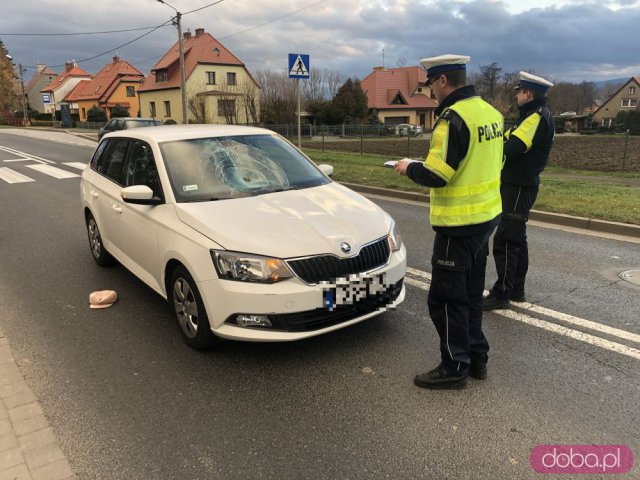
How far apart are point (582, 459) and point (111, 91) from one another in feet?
243

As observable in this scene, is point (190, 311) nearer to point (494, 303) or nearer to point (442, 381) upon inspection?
point (442, 381)

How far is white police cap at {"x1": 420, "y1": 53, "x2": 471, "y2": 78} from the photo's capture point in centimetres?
296

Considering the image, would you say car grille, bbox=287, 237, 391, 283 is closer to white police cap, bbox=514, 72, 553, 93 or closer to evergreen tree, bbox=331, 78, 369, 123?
white police cap, bbox=514, 72, 553, 93

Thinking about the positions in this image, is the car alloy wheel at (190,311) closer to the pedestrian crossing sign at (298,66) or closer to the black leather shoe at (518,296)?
the black leather shoe at (518,296)

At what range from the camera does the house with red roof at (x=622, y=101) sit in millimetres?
83750

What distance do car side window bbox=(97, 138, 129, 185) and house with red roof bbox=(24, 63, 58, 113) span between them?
354 feet

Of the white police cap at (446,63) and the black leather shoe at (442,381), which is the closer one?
the white police cap at (446,63)

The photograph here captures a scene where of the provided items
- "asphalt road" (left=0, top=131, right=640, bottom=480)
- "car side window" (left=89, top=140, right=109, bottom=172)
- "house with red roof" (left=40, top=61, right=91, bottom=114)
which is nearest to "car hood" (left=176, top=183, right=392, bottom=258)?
"asphalt road" (left=0, top=131, right=640, bottom=480)

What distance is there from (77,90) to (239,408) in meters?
84.4

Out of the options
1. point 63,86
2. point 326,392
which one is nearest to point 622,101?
point 63,86

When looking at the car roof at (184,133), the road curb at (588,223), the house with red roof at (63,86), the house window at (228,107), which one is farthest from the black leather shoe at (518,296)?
the house with red roof at (63,86)

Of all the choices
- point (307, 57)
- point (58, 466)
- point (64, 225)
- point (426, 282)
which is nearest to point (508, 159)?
point (426, 282)

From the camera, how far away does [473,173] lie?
301 centimetres

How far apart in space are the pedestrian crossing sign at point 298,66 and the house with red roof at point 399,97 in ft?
168
